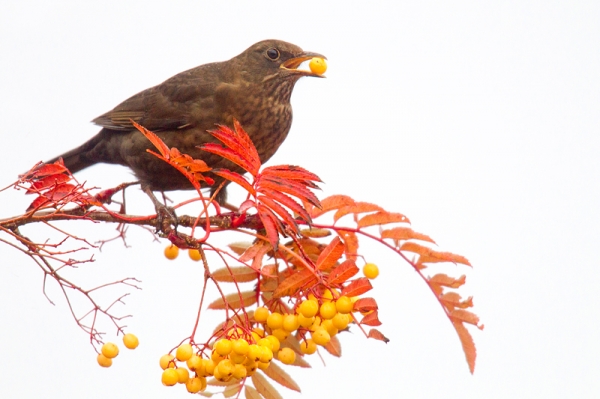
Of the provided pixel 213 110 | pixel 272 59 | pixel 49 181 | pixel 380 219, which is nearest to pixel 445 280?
pixel 380 219

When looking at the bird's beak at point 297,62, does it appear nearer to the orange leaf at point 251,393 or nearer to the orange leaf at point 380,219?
the orange leaf at point 380,219

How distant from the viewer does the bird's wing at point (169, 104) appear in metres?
4.07

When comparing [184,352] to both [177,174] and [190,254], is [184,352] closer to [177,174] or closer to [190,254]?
[190,254]

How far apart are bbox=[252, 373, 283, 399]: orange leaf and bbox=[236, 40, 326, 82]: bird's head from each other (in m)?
1.86

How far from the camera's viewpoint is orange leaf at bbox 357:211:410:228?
2593mm

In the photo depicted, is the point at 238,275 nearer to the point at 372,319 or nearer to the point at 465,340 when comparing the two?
the point at 372,319

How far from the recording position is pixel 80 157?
4633 millimetres

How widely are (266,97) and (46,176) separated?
1595 millimetres

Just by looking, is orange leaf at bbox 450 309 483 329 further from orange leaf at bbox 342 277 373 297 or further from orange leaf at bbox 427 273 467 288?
orange leaf at bbox 342 277 373 297

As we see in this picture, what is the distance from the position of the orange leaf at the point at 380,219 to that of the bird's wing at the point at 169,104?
1635 mm

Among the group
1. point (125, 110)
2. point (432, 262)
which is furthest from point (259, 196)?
point (125, 110)

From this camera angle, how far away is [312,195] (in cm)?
226

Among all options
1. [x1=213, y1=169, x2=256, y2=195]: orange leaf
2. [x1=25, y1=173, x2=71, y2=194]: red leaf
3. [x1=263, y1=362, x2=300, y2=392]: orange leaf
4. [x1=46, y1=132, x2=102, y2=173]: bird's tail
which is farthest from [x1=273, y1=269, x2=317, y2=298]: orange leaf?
[x1=46, y1=132, x2=102, y2=173]: bird's tail

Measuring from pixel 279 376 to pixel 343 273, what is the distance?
56 cm
